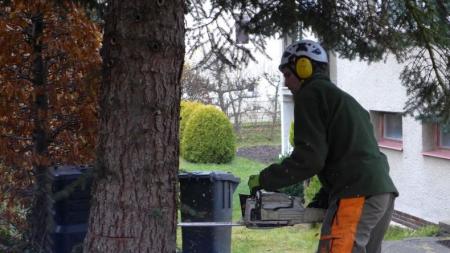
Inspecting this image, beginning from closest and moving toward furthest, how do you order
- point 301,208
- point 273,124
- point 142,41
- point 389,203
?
1. point 142,41
2. point 389,203
3. point 301,208
4. point 273,124

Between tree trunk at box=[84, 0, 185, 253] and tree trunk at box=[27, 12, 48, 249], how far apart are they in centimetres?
227

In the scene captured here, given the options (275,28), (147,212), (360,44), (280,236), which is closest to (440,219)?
(280,236)

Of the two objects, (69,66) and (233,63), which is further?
(69,66)

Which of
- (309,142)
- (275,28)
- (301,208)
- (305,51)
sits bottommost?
(301,208)

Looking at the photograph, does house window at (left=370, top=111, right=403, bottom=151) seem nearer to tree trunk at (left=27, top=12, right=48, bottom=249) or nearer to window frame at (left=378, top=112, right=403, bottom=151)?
window frame at (left=378, top=112, right=403, bottom=151)

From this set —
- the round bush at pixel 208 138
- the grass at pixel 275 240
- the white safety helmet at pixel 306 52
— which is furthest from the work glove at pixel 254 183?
the round bush at pixel 208 138

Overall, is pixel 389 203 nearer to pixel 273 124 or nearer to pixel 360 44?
pixel 360 44

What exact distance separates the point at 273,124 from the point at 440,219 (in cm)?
1529

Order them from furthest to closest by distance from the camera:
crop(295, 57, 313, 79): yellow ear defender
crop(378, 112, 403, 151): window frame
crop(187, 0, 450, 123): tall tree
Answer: crop(378, 112, 403, 151): window frame < crop(187, 0, 450, 123): tall tree < crop(295, 57, 313, 79): yellow ear defender

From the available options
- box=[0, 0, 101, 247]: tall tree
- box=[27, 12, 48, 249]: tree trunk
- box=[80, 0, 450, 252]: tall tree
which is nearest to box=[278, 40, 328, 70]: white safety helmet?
box=[80, 0, 450, 252]: tall tree

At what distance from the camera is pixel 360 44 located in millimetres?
6082

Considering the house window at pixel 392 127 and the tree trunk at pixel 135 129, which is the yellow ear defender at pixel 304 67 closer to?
the tree trunk at pixel 135 129

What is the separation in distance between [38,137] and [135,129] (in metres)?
2.68

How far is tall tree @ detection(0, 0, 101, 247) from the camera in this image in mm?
5547
